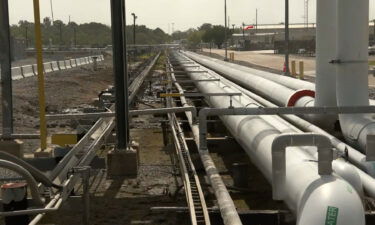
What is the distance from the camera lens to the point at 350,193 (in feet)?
12.7

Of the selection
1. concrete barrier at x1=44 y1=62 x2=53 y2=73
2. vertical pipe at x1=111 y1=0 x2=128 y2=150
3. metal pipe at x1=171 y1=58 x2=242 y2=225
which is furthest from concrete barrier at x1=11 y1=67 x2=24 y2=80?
metal pipe at x1=171 y1=58 x2=242 y2=225

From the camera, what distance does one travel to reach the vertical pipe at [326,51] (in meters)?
8.85

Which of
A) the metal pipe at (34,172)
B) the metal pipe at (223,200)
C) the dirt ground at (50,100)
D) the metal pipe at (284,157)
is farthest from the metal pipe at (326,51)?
the dirt ground at (50,100)

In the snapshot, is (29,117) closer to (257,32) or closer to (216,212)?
(216,212)

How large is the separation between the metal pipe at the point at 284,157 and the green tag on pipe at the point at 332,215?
1.66 feet

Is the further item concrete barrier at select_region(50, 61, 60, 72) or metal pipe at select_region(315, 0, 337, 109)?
concrete barrier at select_region(50, 61, 60, 72)

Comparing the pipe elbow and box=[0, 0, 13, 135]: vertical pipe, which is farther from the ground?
box=[0, 0, 13, 135]: vertical pipe

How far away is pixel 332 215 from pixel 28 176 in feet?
9.74

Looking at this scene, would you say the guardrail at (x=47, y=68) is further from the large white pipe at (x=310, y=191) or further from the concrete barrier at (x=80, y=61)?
the large white pipe at (x=310, y=191)

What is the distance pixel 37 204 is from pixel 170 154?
5.37 meters

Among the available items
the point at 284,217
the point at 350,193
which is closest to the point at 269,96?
the point at 284,217

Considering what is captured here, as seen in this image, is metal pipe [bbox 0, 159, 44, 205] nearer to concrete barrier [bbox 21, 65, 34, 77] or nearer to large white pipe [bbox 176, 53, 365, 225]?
large white pipe [bbox 176, 53, 365, 225]

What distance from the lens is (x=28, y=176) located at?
5.33 meters

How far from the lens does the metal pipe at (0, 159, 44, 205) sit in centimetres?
516
